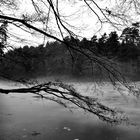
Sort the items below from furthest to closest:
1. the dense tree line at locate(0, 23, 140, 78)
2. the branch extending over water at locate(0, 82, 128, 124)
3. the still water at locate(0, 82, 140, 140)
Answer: the still water at locate(0, 82, 140, 140) < the branch extending over water at locate(0, 82, 128, 124) < the dense tree line at locate(0, 23, 140, 78)

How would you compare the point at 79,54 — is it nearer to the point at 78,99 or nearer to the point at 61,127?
the point at 78,99

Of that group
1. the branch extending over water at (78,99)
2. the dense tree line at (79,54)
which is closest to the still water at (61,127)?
the dense tree line at (79,54)

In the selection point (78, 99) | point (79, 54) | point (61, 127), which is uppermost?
point (79, 54)

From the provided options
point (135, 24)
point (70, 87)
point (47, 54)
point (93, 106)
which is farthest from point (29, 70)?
point (135, 24)

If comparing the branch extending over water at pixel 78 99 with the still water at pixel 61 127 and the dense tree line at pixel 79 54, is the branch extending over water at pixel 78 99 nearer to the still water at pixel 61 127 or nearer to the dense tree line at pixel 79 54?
the dense tree line at pixel 79 54

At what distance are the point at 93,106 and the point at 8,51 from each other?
193cm

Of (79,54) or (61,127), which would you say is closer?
(79,54)

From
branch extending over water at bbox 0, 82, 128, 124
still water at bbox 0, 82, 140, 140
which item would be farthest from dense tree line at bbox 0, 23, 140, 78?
still water at bbox 0, 82, 140, 140

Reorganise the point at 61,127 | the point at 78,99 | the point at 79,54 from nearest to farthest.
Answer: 1. the point at 79,54
2. the point at 78,99
3. the point at 61,127

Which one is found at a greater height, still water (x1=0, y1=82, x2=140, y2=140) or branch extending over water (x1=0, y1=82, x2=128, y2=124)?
branch extending over water (x1=0, y1=82, x2=128, y2=124)

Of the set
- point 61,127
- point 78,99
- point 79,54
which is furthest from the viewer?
point 61,127

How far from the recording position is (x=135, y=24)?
7.75ft

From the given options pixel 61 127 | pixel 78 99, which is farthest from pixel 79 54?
pixel 61 127

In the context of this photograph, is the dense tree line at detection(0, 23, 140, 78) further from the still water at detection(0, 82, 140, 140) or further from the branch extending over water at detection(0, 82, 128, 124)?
the still water at detection(0, 82, 140, 140)
